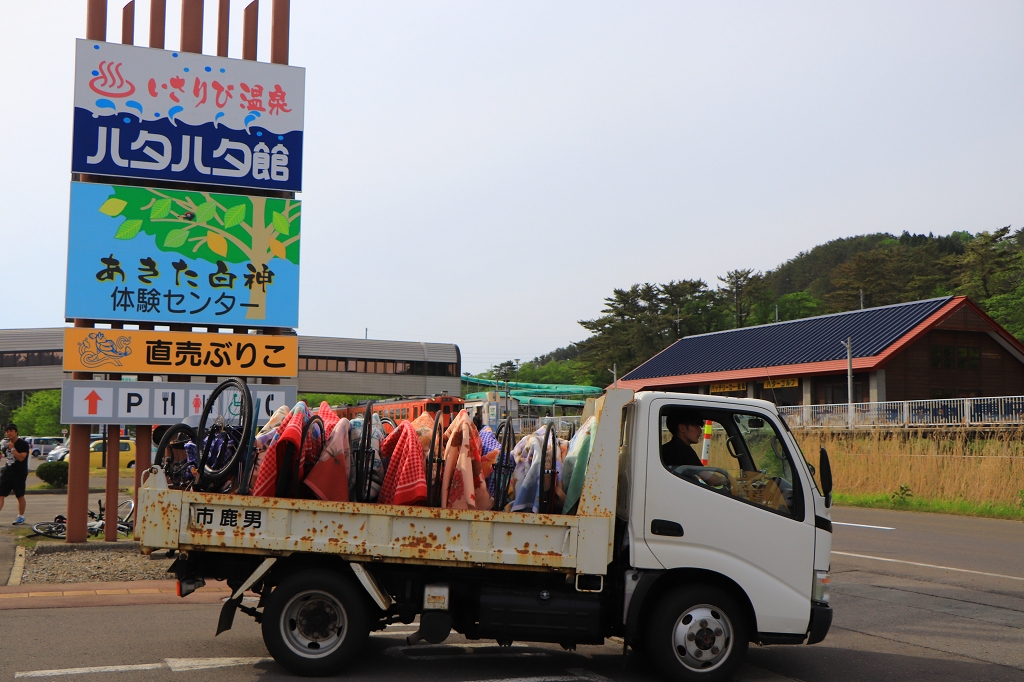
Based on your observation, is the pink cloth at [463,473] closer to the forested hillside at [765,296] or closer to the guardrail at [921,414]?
the guardrail at [921,414]

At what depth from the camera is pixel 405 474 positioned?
611 cm

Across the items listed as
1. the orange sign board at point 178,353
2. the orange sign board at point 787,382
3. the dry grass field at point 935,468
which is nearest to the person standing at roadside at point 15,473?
the orange sign board at point 178,353

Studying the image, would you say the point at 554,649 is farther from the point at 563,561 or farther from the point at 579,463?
the point at 579,463

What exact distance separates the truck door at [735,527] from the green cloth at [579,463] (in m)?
0.44

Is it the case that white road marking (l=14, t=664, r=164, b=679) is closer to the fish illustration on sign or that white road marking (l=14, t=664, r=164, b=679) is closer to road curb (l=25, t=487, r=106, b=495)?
the fish illustration on sign

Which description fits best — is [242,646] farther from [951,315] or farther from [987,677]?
[951,315]

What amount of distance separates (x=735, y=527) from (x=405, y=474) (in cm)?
233

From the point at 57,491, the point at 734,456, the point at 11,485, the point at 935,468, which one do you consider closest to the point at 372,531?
the point at 734,456

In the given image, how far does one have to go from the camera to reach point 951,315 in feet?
128

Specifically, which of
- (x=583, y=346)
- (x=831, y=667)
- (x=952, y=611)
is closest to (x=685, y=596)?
(x=831, y=667)

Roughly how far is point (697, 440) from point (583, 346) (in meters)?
69.1

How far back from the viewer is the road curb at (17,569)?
10.1 m

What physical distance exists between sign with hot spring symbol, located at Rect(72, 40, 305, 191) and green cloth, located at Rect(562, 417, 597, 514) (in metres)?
8.48

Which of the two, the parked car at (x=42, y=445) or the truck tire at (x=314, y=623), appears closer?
the truck tire at (x=314, y=623)
